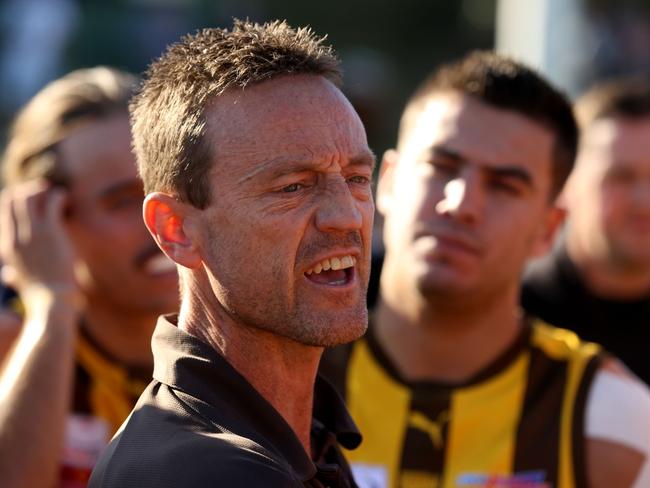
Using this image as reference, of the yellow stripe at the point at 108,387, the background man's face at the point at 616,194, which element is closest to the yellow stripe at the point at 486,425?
the yellow stripe at the point at 108,387

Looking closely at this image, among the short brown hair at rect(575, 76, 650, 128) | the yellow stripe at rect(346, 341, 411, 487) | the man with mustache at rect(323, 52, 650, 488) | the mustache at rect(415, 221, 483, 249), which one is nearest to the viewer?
the man with mustache at rect(323, 52, 650, 488)

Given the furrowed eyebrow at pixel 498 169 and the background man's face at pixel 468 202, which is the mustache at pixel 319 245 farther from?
the furrowed eyebrow at pixel 498 169

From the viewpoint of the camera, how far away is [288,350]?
2168 millimetres

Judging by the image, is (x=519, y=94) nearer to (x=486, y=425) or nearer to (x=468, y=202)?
(x=468, y=202)

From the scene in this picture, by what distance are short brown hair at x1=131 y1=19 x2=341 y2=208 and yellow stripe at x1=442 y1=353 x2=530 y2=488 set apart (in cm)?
174

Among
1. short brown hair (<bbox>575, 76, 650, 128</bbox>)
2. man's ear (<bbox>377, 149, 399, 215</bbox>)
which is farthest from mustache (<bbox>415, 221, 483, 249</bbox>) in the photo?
short brown hair (<bbox>575, 76, 650, 128</bbox>)

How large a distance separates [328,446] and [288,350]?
0.84 feet

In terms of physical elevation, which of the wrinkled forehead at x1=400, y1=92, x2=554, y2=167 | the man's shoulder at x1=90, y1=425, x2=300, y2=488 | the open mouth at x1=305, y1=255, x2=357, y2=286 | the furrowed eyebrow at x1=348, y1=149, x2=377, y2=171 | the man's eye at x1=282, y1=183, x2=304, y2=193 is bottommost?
the man's shoulder at x1=90, y1=425, x2=300, y2=488

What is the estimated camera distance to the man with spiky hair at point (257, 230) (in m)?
2.00

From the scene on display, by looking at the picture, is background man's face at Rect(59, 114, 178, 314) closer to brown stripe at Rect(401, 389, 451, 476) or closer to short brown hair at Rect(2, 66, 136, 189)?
short brown hair at Rect(2, 66, 136, 189)

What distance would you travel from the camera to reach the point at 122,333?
4156mm

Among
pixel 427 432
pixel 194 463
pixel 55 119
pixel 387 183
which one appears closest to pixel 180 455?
pixel 194 463

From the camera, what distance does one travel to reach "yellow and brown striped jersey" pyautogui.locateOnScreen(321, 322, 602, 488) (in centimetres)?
350

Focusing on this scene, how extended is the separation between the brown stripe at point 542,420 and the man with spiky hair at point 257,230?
4.65ft
